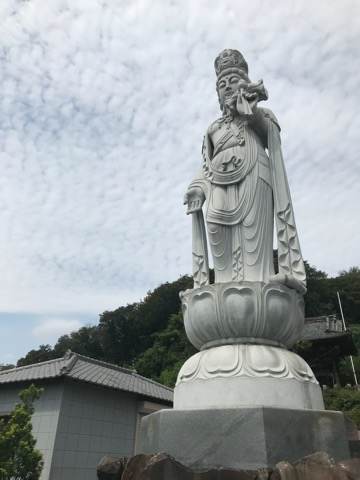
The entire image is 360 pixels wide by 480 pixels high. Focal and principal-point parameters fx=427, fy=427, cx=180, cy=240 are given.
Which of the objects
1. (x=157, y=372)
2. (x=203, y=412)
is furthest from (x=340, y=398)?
(x=203, y=412)

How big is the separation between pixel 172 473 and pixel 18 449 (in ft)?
14.0

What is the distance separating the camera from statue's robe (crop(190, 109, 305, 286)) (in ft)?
15.0

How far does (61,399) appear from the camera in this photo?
11141mm

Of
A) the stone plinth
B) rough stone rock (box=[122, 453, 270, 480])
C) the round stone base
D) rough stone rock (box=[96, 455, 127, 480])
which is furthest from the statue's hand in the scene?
rough stone rock (box=[122, 453, 270, 480])

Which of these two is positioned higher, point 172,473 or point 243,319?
point 243,319

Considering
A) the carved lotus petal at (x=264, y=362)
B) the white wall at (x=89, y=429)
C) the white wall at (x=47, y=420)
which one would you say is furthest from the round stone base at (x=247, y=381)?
the white wall at (x=89, y=429)

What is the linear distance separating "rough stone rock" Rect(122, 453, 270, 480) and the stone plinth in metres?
0.29

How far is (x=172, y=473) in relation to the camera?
8.92 ft

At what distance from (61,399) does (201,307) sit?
856cm

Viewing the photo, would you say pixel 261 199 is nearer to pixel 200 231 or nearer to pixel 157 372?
pixel 200 231

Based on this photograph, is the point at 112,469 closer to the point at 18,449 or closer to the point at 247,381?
the point at 247,381

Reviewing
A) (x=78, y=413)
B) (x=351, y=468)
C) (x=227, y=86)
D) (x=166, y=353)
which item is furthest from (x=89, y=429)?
(x=166, y=353)

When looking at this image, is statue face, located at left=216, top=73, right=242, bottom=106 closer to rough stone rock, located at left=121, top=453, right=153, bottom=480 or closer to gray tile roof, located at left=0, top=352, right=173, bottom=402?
rough stone rock, located at left=121, top=453, right=153, bottom=480

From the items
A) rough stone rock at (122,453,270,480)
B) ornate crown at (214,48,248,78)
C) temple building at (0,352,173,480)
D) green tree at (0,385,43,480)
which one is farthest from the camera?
temple building at (0,352,173,480)
